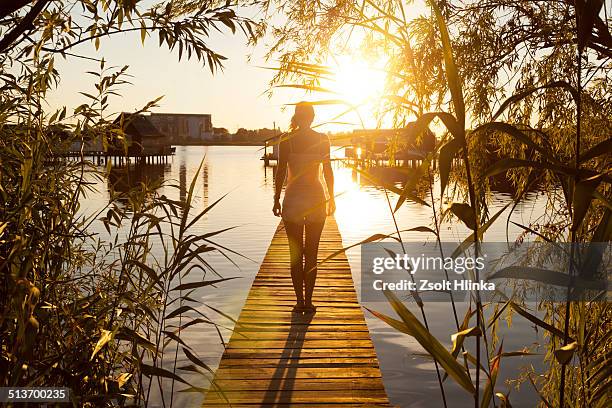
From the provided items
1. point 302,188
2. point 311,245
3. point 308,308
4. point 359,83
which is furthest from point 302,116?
point 359,83

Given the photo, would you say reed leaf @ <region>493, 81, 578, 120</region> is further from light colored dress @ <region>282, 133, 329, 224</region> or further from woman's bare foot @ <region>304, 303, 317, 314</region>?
woman's bare foot @ <region>304, 303, 317, 314</region>

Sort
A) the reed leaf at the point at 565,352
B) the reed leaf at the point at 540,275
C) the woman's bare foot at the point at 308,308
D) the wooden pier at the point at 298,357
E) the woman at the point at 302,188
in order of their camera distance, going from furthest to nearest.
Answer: the woman's bare foot at the point at 308,308 → the woman at the point at 302,188 → the wooden pier at the point at 298,357 → the reed leaf at the point at 540,275 → the reed leaf at the point at 565,352

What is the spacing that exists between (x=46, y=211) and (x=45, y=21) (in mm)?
1125

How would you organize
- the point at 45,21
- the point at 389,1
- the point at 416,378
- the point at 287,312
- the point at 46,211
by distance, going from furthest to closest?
1. the point at 416,378
2. the point at 287,312
3. the point at 389,1
4. the point at 45,21
5. the point at 46,211

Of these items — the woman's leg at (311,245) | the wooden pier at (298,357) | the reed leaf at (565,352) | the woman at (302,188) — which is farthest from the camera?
the woman's leg at (311,245)

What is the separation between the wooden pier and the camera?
4.20 m

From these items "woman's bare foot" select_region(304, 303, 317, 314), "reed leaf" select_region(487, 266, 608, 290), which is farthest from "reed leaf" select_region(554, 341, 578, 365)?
"woman's bare foot" select_region(304, 303, 317, 314)

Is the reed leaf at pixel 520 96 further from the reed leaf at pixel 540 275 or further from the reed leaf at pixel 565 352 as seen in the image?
the reed leaf at pixel 565 352

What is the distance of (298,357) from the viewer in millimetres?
5035

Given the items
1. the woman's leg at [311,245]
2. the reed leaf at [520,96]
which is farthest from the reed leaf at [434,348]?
the woman's leg at [311,245]

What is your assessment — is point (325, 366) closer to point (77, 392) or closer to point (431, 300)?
point (77, 392)

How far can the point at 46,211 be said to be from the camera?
3.36 meters

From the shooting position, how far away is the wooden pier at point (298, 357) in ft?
13.8

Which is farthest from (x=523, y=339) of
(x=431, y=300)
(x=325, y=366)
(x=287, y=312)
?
(x=325, y=366)
